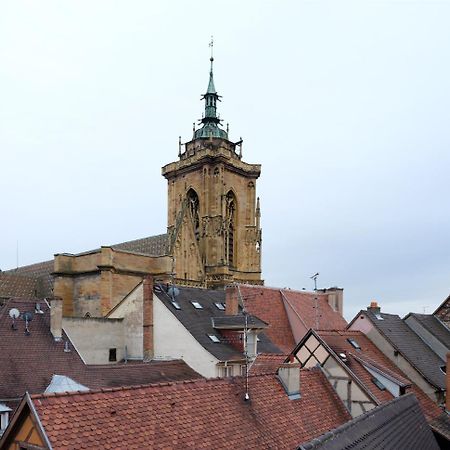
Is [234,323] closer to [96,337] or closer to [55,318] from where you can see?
[96,337]

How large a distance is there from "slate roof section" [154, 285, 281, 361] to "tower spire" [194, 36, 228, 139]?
38.4 m

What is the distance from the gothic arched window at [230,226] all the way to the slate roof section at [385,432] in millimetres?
44561

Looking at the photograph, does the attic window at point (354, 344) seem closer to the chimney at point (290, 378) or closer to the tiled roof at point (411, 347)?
the tiled roof at point (411, 347)

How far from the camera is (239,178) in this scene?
68188 mm

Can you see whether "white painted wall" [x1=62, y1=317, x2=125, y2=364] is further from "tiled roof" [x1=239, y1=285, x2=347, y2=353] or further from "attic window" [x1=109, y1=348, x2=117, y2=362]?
"tiled roof" [x1=239, y1=285, x2=347, y2=353]

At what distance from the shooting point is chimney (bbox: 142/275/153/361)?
104ft

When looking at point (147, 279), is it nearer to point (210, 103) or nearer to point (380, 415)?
point (380, 415)

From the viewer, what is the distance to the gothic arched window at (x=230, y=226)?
213ft

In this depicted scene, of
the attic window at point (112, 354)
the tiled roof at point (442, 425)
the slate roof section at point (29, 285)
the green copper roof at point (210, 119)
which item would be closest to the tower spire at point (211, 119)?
the green copper roof at point (210, 119)

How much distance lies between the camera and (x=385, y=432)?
611 inches

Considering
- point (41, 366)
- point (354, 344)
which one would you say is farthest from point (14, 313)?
point (354, 344)

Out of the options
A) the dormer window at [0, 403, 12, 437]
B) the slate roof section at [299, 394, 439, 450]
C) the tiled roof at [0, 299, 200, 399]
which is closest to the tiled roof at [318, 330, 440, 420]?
the slate roof section at [299, 394, 439, 450]

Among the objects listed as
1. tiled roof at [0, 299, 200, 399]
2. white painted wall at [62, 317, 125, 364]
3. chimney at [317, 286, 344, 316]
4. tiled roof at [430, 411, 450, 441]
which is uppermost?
chimney at [317, 286, 344, 316]

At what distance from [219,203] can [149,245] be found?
34.0 ft
